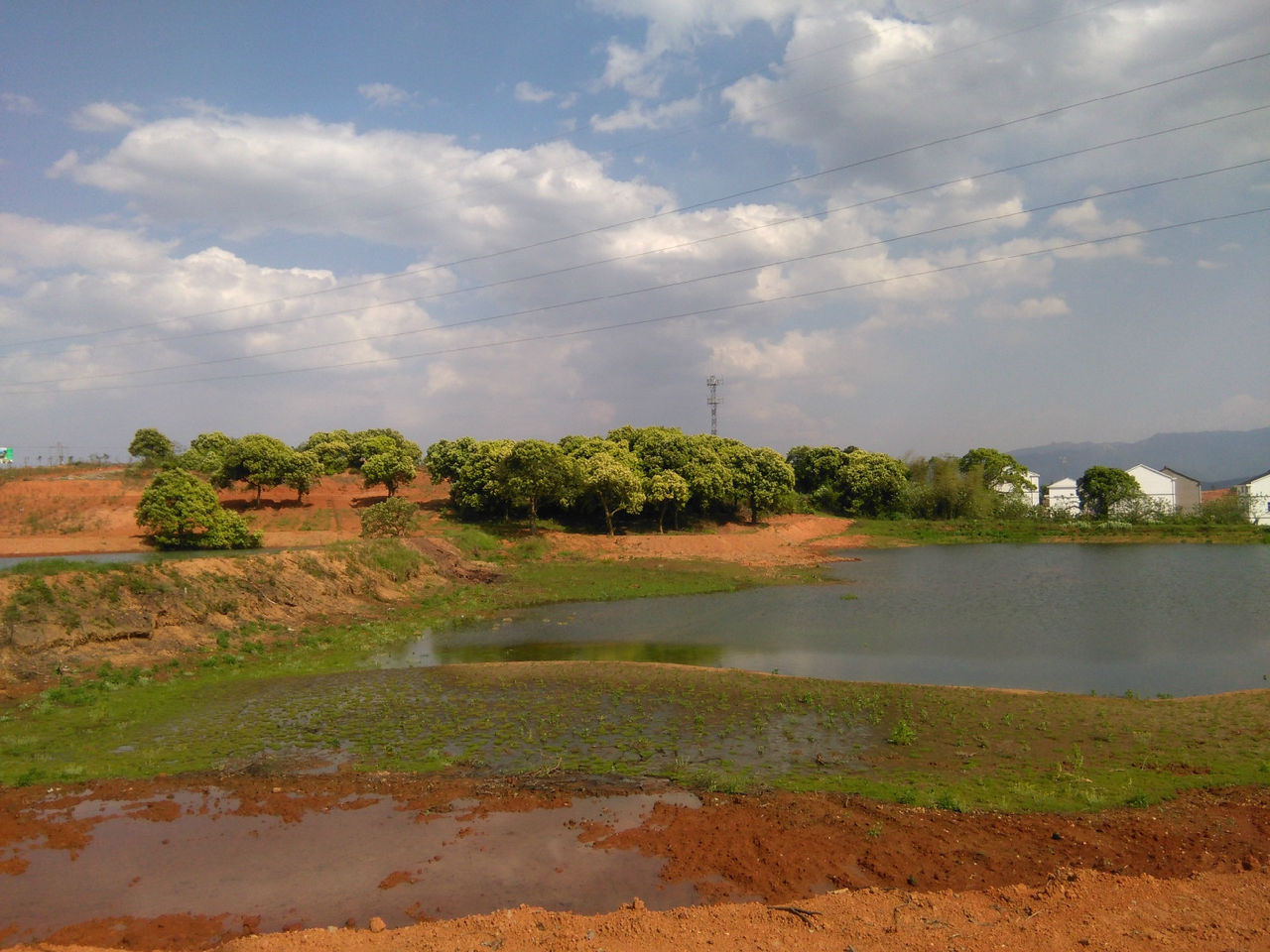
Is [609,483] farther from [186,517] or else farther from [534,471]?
[186,517]

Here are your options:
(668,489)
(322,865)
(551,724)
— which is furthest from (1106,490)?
(322,865)

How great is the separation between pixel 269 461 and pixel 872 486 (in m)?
58.0

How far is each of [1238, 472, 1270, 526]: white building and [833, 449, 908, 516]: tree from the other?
105 feet

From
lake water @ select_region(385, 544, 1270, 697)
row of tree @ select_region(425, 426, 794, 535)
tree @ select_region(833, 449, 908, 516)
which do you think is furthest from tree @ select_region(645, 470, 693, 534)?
tree @ select_region(833, 449, 908, 516)

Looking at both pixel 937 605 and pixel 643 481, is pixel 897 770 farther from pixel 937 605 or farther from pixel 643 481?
pixel 643 481

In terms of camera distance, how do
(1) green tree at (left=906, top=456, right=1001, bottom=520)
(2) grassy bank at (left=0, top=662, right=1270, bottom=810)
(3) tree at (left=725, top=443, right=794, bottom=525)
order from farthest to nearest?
1. (1) green tree at (left=906, top=456, right=1001, bottom=520)
2. (3) tree at (left=725, top=443, right=794, bottom=525)
3. (2) grassy bank at (left=0, top=662, right=1270, bottom=810)

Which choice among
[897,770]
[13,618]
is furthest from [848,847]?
[13,618]

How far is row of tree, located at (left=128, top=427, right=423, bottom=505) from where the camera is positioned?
58.1m

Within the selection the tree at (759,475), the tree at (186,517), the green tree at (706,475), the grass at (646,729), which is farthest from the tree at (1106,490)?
the tree at (186,517)

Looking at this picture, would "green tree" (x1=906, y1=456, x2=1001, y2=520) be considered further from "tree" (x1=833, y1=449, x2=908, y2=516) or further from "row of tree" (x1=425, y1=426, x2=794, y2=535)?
"row of tree" (x1=425, y1=426, x2=794, y2=535)

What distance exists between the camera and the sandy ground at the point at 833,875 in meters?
7.89

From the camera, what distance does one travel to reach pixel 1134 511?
7544cm

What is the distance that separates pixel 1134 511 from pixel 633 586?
6134cm

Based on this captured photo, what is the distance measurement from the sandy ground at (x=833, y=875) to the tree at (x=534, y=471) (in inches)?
1518
